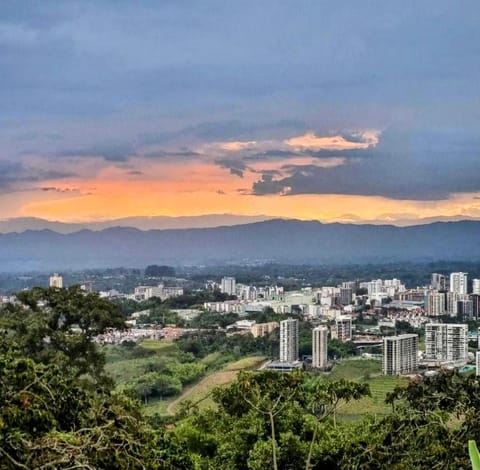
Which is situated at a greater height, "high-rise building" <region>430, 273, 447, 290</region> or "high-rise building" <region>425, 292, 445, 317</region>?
"high-rise building" <region>430, 273, 447, 290</region>

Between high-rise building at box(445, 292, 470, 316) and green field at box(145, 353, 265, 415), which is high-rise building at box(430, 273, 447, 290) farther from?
green field at box(145, 353, 265, 415)

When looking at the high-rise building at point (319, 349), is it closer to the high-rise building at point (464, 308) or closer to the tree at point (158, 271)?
the high-rise building at point (464, 308)

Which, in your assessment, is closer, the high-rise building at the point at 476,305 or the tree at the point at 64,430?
the tree at the point at 64,430

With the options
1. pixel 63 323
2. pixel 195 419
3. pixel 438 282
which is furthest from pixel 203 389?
pixel 438 282

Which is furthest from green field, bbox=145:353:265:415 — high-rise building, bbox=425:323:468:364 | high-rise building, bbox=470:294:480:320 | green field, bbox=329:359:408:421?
high-rise building, bbox=470:294:480:320

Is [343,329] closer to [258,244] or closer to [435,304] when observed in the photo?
[435,304]

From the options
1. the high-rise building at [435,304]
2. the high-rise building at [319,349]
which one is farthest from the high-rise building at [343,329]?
the high-rise building at [435,304]
